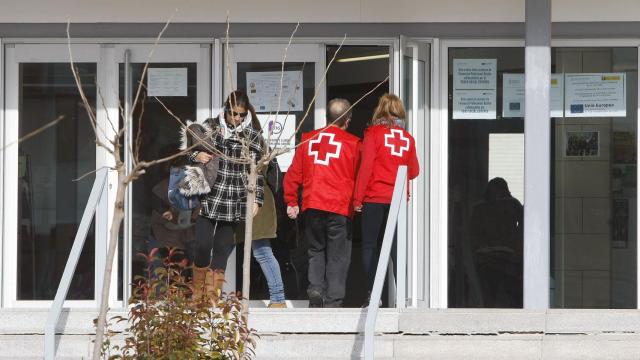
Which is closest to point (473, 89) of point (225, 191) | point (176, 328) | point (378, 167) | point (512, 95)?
point (512, 95)

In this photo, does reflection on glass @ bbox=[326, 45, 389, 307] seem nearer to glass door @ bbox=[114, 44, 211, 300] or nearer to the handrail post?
glass door @ bbox=[114, 44, 211, 300]

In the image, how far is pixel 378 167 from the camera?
8.61m

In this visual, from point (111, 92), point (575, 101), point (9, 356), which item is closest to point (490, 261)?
point (575, 101)

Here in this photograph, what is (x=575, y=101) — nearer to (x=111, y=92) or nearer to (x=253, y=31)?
(x=253, y=31)

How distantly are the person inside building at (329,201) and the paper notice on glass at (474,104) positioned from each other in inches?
50.1

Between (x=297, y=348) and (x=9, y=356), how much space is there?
5.94ft

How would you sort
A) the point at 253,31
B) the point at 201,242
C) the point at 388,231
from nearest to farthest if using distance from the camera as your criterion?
→ 1. the point at 388,231
2. the point at 201,242
3. the point at 253,31

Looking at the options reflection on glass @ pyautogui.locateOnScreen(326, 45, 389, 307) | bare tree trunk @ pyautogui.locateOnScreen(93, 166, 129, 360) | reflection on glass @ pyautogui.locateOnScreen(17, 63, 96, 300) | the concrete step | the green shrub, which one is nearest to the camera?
bare tree trunk @ pyautogui.locateOnScreen(93, 166, 129, 360)

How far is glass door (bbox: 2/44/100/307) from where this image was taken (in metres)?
9.67

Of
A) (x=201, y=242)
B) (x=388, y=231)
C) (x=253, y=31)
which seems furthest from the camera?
(x=253, y=31)

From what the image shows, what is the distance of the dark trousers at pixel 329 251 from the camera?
8.60 metres

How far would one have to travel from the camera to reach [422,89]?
964cm

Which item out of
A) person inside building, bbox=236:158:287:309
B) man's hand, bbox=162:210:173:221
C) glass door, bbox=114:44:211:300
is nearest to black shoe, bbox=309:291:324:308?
person inside building, bbox=236:158:287:309

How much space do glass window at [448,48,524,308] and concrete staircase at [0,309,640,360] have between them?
1635 millimetres
